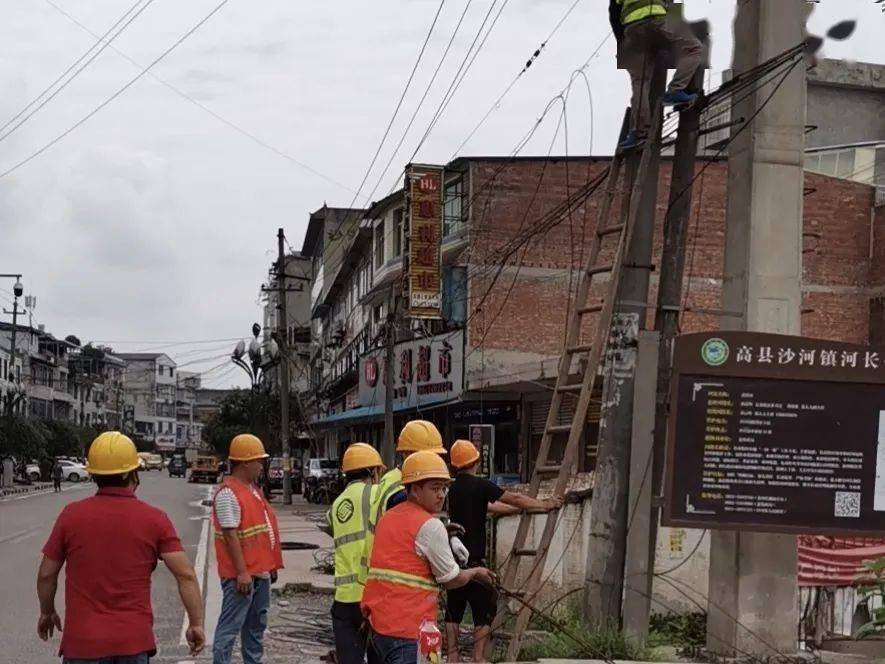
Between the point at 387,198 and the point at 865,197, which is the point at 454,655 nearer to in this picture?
the point at 865,197

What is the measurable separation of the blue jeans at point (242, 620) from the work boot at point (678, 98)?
15.9 feet

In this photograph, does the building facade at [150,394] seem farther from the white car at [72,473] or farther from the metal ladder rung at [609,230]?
the metal ladder rung at [609,230]

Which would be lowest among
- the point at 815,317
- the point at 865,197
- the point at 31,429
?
the point at 31,429

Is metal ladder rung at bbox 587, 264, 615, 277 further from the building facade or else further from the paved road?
the building facade

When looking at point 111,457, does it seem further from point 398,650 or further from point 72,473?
point 72,473

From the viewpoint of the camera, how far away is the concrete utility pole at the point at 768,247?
9547 mm

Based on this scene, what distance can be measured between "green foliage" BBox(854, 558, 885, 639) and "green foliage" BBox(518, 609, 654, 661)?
1.62m

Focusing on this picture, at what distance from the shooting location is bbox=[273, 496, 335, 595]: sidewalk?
1596cm

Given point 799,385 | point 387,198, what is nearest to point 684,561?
point 799,385

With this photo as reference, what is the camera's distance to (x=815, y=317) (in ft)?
107

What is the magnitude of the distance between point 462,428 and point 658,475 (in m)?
24.7

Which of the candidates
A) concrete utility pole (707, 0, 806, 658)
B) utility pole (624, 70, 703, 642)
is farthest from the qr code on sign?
utility pole (624, 70, 703, 642)

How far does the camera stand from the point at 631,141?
1033 cm

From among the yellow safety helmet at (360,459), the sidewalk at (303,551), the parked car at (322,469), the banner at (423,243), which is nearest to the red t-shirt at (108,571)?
the yellow safety helmet at (360,459)
